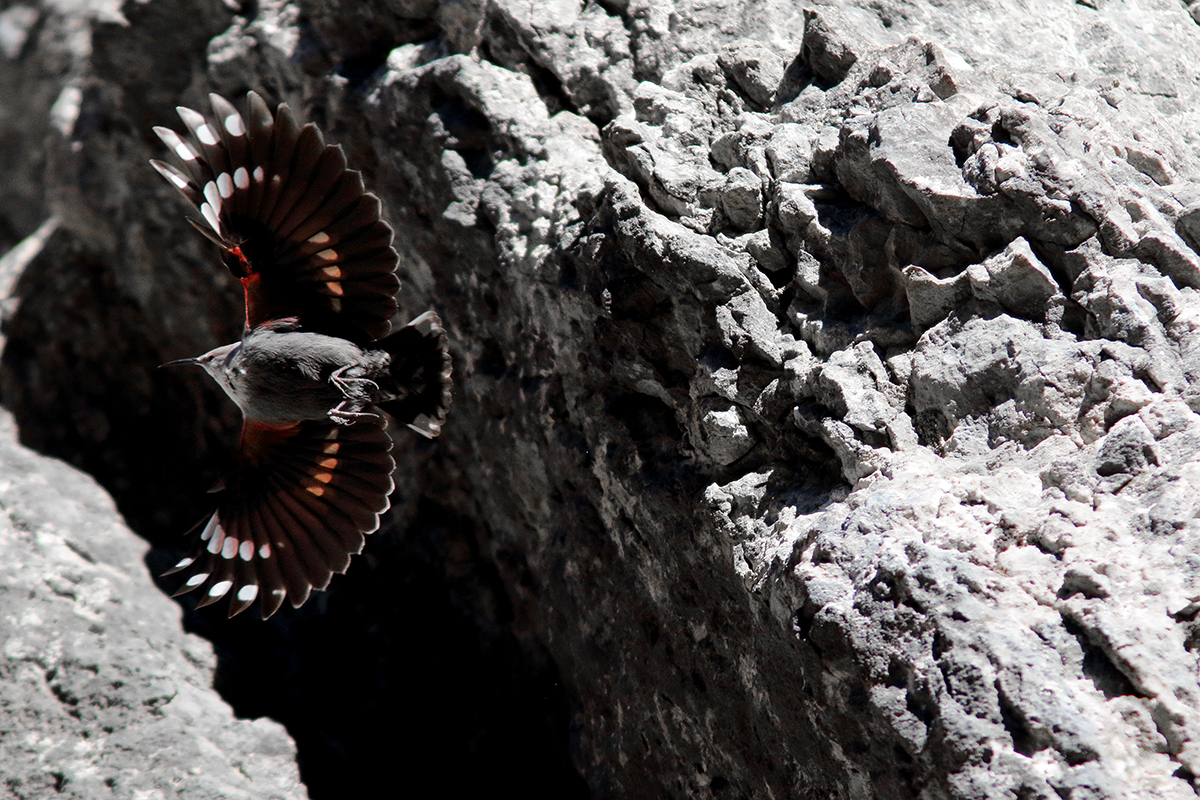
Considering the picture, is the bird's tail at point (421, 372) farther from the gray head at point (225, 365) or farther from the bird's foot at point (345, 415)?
the gray head at point (225, 365)

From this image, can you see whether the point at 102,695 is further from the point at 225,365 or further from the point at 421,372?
the point at 421,372

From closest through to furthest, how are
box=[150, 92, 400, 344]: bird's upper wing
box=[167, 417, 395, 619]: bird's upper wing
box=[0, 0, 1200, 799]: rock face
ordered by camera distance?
box=[0, 0, 1200, 799]: rock face < box=[150, 92, 400, 344]: bird's upper wing < box=[167, 417, 395, 619]: bird's upper wing

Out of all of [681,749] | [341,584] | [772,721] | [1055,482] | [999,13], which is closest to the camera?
[1055,482]

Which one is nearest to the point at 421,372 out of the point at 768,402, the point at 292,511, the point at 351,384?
the point at 351,384

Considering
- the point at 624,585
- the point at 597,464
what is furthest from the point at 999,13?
the point at 624,585

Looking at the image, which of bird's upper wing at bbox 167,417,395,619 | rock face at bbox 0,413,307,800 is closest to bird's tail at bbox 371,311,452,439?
A: bird's upper wing at bbox 167,417,395,619

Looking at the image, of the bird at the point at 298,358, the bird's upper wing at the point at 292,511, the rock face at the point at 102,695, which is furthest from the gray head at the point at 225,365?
the rock face at the point at 102,695

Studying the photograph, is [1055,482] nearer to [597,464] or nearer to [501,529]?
[597,464]

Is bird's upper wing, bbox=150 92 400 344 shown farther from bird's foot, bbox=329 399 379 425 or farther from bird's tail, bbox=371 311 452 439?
bird's foot, bbox=329 399 379 425
